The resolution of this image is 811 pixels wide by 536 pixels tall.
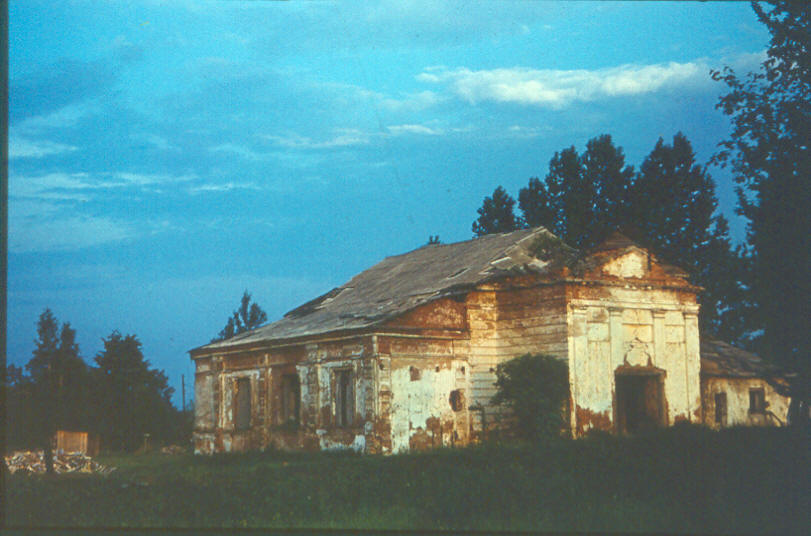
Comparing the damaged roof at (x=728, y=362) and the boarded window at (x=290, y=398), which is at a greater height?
the damaged roof at (x=728, y=362)

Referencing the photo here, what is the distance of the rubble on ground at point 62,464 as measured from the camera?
27.0 meters

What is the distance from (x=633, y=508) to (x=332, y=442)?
39.2ft

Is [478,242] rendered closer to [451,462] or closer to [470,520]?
[451,462]

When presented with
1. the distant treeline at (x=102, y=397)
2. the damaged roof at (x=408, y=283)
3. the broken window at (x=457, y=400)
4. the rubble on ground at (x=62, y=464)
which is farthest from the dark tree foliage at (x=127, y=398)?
the broken window at (x=457, y=400)

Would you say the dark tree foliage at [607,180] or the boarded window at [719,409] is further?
the dark tree foliage at [607,180]

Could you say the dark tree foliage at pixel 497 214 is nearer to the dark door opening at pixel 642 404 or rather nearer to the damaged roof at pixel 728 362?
the damaged roof at pixel 728 362

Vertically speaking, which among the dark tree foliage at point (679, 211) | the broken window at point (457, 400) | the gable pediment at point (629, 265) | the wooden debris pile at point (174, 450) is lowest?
the wooden debris pile at point (174, 450)

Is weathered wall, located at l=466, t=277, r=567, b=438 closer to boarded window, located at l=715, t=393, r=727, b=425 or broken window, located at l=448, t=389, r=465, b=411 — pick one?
broken window, located at l=448, t=389, r=465, b=411

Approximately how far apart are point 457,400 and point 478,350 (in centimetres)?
156

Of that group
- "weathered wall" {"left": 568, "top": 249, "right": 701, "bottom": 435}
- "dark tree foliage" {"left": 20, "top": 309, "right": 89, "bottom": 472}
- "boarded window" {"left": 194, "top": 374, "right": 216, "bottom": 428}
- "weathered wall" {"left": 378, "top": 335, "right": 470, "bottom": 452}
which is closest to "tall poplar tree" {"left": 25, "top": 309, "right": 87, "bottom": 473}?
"dark tree foliage" {"left": 20, "top": 309, "right": 89, "bottom": 472}

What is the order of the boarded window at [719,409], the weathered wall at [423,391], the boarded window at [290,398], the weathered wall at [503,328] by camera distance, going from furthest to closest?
the boarded window at [719,409] → the boarded window at [290,398] → the weathered wall at [503,328] → the weathered wall at [423,391]

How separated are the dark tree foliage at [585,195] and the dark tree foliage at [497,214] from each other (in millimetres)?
1430

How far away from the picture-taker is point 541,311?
2466cm

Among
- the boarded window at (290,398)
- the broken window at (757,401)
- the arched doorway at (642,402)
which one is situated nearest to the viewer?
the arched doorway at (642,402)
